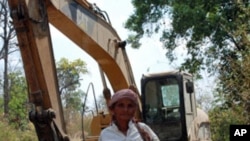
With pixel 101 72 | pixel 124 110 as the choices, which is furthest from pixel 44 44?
pixel 124 110

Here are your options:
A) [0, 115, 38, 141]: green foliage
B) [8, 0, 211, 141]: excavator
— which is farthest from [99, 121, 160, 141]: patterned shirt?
[0, 115, 38, 141]: green foliage

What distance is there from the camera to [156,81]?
8.59m

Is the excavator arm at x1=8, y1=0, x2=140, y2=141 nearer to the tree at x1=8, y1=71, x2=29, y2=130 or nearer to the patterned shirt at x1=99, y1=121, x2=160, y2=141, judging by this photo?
the patterned shirt at x1=99, y1=121, x2=160, y2=141

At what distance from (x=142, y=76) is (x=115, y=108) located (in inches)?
207

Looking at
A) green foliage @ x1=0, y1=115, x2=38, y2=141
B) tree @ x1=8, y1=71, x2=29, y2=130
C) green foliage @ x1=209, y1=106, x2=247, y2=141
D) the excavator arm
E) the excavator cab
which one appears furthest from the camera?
tree @ x1=8, y1=71, x2=29, y2=130

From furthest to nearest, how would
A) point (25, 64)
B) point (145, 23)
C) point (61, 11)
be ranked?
point (145, 23) < point (61, 11) < point (25, 64)

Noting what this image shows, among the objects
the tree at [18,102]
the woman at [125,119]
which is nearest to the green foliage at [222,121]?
the woman at [125,119]

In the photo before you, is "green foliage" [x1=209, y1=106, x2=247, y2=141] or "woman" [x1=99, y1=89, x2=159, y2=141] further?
"green foliage" [x1=209, y1=106, x2=247, y2=141]

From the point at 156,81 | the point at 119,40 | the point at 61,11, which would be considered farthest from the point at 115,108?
A: the point at 156,81

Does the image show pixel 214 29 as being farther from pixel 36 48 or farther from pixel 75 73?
pixel 75 73

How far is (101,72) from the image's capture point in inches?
299

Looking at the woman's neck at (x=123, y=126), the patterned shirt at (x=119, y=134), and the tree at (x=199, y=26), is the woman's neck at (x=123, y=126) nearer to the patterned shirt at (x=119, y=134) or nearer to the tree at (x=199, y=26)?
the patterned shirt at (x=119, y=134)

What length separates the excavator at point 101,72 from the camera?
18.0 ft

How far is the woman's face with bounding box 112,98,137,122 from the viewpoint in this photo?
11.3 ft
